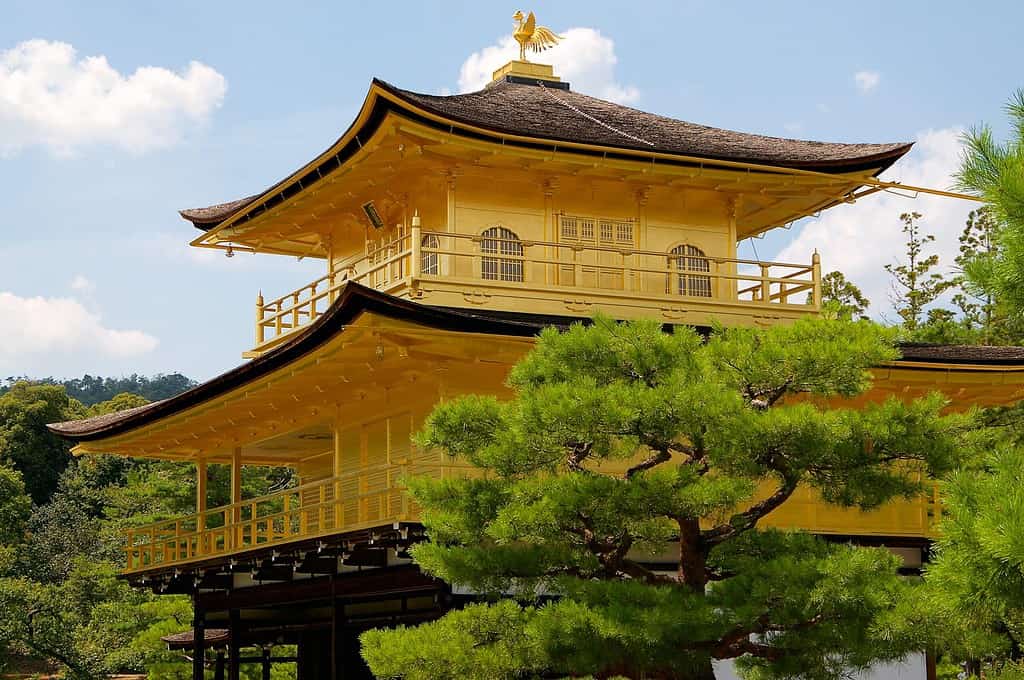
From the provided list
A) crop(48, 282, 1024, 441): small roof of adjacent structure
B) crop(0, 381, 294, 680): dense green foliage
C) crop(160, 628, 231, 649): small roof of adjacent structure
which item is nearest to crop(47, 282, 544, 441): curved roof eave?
crop(48, 282, 1024, 441): small roof of adjacent structure

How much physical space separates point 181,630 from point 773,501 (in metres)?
22.1

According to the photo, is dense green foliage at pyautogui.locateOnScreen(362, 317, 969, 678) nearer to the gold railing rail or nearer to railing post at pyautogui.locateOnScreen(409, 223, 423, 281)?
the gold railing rail

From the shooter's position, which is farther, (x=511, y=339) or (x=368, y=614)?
(x=368, y=614)

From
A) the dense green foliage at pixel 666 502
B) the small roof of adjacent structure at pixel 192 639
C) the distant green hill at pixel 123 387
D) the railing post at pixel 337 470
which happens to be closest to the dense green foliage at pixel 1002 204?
the dense green foliage at pixel 666 502

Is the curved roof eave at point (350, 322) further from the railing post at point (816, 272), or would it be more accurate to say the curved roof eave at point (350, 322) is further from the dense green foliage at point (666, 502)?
the railing post at point (816, 272)

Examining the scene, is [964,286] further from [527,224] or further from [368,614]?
[368,614]

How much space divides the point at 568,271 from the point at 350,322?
5.63 m

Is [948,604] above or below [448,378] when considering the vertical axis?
below

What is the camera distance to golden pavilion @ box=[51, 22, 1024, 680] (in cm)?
1861

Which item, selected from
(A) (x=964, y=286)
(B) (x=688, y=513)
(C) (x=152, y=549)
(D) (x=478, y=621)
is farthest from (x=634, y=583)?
(C) (x=152, y=549)

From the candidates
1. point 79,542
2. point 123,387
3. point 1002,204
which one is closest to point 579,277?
point 1002,204

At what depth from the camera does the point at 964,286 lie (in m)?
9.66

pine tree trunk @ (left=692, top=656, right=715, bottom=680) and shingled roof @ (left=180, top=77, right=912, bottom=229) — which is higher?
shingled roof @ (left=180, top=77, right=912, bottom=229)

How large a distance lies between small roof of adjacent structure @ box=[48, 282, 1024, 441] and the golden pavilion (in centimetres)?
4
